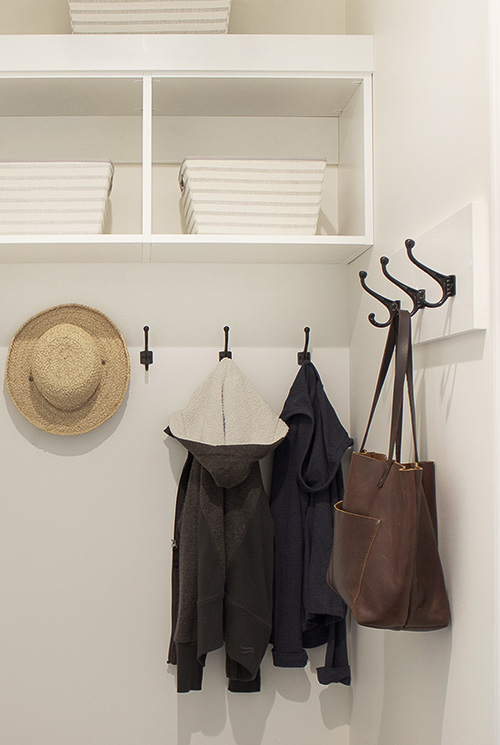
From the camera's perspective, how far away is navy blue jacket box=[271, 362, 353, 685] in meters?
1.79

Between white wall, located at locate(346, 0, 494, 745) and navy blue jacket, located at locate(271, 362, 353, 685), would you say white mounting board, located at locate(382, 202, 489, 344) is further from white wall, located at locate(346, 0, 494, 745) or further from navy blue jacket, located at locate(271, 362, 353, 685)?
navy blue jacket, located at locate(271, 362, 353, 685)

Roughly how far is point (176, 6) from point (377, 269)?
2.75 ft

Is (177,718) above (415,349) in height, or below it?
below

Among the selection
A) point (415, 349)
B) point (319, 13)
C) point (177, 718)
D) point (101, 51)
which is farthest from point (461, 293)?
point (177, 718)

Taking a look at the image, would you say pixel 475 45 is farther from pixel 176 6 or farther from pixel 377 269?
pixel 176 6

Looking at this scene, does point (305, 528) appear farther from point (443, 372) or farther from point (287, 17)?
point (287, 17)

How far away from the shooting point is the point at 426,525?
1146 millimetres

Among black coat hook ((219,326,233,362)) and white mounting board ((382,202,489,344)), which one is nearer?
white mounting board ((382,202,489,344))

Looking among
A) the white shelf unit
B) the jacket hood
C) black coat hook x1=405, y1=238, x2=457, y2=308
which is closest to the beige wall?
the white shelf unit

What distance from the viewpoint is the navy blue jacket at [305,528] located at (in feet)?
5.88

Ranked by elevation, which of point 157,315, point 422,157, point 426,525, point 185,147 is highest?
point 185,147

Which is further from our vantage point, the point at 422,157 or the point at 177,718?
the point at 177,718

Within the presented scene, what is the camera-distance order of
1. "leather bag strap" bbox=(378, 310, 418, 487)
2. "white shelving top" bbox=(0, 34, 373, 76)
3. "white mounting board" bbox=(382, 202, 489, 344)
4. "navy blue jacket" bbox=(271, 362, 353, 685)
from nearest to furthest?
"white mounting board" bbox=(382, 202, 489, 344) → "leather bag strap" bbox=(378, 310, 418, 487) → "white shelving top" bbox=(0, 34, 373, 76) → "navy blue jacket" bbox=(271, 362, 353, 685)

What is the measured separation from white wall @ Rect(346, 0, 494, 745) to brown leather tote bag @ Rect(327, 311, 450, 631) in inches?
1.7
